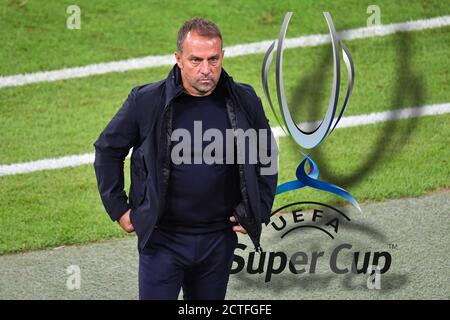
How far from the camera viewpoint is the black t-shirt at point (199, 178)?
4.99 metres

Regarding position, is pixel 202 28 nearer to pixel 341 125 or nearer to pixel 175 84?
pixel 175 84

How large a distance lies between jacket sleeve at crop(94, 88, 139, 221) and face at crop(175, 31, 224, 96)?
354 mm

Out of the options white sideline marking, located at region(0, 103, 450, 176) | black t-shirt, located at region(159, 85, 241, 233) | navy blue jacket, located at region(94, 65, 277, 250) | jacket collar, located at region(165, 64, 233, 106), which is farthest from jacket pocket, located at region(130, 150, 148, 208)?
white sideline marking, located at region(0, 103, 450, 176)

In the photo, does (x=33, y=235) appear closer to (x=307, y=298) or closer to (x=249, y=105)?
(x=307, y=298)

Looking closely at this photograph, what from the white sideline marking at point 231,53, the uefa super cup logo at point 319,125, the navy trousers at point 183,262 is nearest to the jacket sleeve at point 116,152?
the navy trousers at point 183,262

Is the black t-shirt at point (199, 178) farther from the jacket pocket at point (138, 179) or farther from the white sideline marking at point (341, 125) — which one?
the white sideline marking at point (341, 125)

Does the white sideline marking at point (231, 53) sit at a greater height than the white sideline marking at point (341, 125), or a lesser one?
greater

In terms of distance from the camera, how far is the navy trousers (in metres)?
5.12

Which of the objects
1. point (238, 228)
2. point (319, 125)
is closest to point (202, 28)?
point (238, 228)

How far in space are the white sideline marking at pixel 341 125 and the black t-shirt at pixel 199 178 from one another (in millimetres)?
4136

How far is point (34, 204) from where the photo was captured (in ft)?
27.7

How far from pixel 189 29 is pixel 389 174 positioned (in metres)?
4.29

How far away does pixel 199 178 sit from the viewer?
5.03 metres

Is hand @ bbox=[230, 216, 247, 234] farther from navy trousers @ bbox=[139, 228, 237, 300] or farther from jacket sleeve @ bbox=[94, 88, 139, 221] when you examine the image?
jacket sleeve @ bbox=[94, 88, 139, 221]
